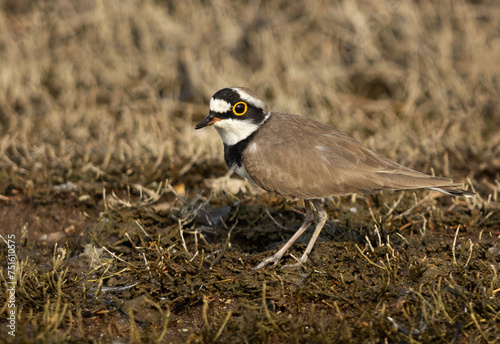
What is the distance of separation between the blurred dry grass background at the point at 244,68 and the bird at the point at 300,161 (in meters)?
1.89

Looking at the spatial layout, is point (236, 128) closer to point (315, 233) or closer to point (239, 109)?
point (239, 109)

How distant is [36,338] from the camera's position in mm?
3070

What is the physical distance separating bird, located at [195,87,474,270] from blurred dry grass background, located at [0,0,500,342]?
1887 millimetres

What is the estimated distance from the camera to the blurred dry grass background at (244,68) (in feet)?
23.6

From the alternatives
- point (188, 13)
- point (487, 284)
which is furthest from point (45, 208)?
point (188, 13)

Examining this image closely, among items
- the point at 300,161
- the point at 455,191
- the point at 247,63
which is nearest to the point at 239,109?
the point at 300,161

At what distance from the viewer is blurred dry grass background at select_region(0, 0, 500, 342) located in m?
7.19

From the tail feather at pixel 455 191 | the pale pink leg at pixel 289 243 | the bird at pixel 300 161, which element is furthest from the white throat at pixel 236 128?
the tail feather at pixel 455 191

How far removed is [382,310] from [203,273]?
4.18ft

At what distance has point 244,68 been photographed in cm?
883

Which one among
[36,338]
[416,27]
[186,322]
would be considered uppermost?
[416,27]

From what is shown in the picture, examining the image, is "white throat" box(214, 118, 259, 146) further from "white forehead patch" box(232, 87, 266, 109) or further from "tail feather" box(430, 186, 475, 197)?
"tail feather" box(430, 186, 475, 197)

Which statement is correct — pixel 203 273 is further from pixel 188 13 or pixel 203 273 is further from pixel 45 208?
pixel 188 13

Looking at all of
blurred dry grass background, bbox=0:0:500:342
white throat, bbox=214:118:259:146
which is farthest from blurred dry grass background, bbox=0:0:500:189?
white throat, bbox=214:118:259:146
